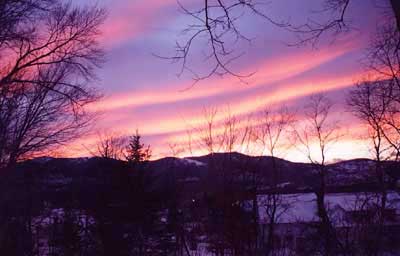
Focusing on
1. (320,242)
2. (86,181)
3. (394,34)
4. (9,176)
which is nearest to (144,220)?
(86,181)

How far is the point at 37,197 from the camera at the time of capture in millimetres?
23641

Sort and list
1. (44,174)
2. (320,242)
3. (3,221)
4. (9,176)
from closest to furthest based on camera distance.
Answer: (3,221)
(9,176)
(320,242)
(44,174)

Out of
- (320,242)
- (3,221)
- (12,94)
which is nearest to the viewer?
(12,94)

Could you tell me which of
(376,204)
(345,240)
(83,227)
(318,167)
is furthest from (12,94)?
(318,167)

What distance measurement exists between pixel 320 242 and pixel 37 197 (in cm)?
1214

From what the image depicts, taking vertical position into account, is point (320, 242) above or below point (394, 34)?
below

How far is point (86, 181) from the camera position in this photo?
24516mm

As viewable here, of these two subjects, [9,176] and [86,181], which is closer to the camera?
[9,176]

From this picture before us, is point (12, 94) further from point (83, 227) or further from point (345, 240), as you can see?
point (345, 240)

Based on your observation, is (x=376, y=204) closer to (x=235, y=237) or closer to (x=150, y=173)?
(x=235, y=237)

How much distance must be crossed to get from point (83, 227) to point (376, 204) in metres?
12.4

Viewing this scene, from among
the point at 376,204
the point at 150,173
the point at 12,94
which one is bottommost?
the point at 376,204

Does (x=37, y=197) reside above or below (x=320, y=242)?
above

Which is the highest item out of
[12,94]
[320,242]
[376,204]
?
[12,94]
